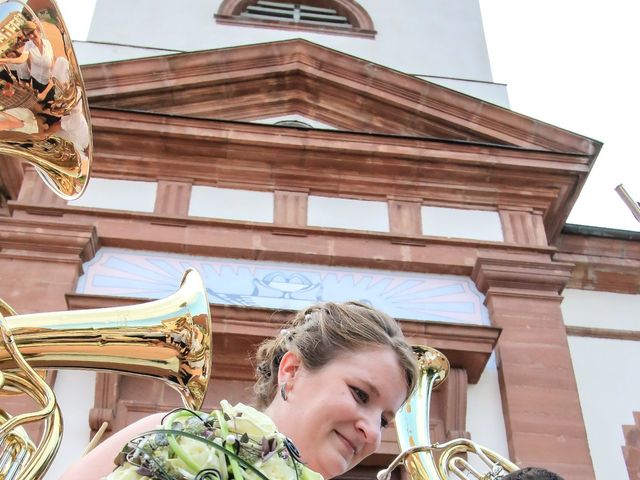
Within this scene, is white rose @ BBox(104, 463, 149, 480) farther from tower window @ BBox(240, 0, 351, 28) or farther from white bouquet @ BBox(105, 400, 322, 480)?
tower window @ BBox(240, 0, 351, 28)

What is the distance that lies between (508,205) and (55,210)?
4.10 metres

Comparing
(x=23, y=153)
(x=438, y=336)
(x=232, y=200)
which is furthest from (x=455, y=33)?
(x=23, y=153)

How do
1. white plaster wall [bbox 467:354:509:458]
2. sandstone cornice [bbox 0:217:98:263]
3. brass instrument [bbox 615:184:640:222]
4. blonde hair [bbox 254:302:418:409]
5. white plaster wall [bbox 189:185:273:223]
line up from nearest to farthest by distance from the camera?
1. blonde hair [bbox 254:302:418:409]
2. brass instrument [bbox 615:184:640:222]
3. white plaster wall [bbox 467:354:509:458]
4. sandstone cornice [bbox 0:217:98:263]
5. white plaster wall [bbox 189:185:273:223]


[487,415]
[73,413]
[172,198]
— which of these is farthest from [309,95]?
[73,413]

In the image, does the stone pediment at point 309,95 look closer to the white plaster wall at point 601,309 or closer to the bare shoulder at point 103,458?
the white plaster wall at point 601,309

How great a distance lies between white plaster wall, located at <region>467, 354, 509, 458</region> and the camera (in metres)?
6.59

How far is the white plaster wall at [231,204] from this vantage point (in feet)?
26.1

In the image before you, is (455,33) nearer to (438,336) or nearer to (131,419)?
(438,336)

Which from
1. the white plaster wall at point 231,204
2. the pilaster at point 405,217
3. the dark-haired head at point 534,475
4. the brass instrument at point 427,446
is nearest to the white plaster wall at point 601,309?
the pilaster at point 405,217

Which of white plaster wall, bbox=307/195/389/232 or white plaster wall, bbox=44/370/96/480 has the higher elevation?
white plaster wall, bbox=307/195/389/232

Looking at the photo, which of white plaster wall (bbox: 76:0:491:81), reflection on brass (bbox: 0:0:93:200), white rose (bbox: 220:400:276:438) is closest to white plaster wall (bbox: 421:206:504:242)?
white plaster wall (bbox: 76:0:491:81)

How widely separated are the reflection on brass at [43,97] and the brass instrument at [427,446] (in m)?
1.67

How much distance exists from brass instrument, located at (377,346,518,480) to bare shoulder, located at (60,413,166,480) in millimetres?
1832

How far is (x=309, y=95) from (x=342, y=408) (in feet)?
26.2
